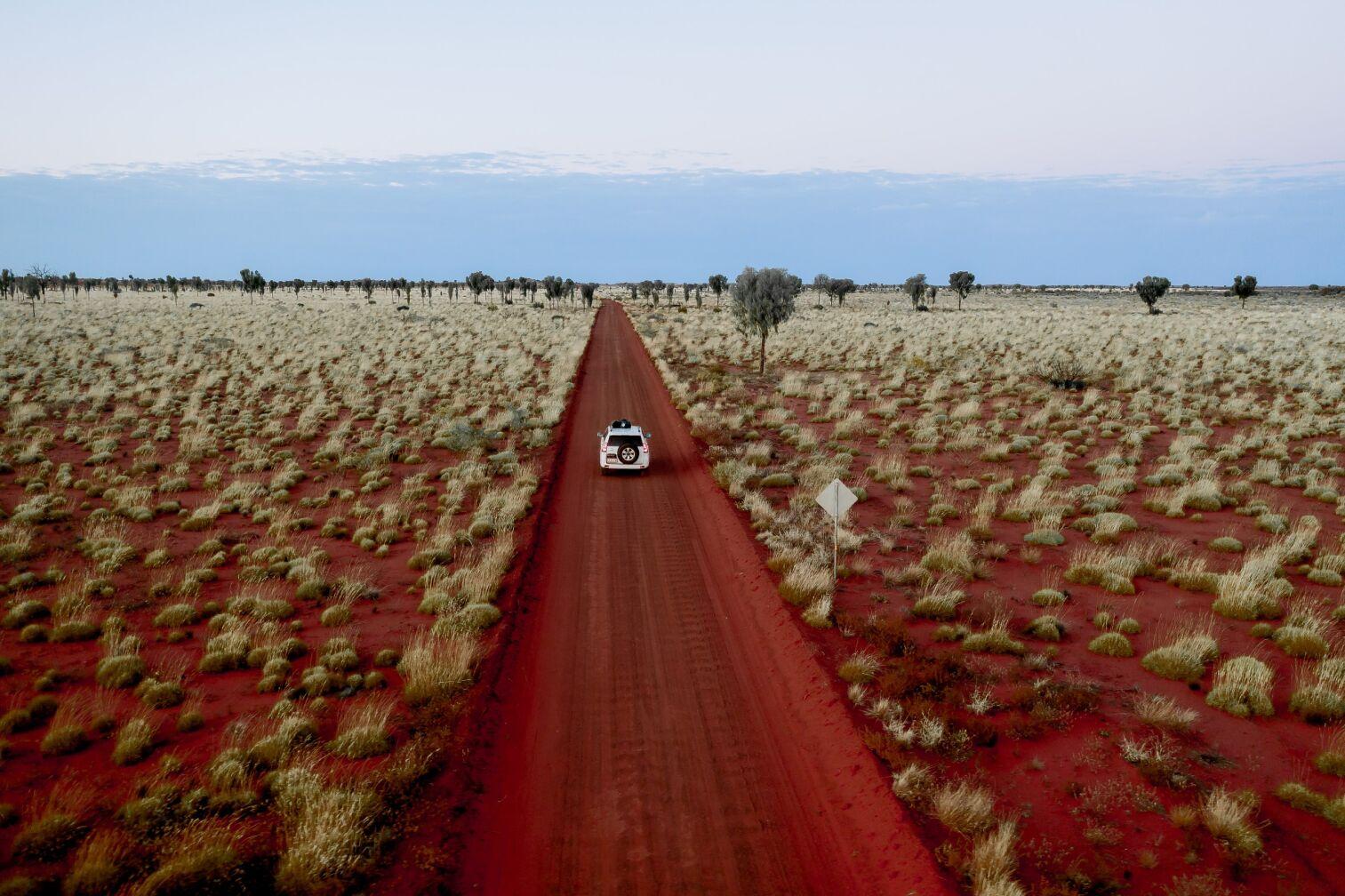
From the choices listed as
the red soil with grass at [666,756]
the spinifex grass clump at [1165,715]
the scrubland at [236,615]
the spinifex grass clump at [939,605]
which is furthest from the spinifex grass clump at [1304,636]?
the scrubland at [236,615]

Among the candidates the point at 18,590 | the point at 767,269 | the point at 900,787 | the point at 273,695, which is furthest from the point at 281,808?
the point at 767,269

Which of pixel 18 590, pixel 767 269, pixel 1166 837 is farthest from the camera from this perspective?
pixel 767 269

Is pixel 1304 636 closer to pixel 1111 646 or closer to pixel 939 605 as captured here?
pixel 1111 646

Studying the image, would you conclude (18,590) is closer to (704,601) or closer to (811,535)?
(704,601)

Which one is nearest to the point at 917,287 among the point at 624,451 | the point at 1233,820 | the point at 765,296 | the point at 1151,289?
the point at 1151,289

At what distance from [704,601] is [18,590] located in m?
13.3

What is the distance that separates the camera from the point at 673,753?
908cm

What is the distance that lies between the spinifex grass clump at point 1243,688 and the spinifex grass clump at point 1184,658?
11.4 inches

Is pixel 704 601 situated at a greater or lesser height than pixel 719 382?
lesser

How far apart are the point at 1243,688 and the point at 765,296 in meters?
34.1

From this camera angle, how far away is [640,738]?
937cm

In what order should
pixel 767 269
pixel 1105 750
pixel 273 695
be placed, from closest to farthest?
pixel 1105 750 < pixel 273 695 < pixel 767 269

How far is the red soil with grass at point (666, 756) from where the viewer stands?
726cm

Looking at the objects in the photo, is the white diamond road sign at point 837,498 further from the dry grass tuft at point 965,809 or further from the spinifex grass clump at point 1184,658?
the spinifex grass clump at point 1184,658
